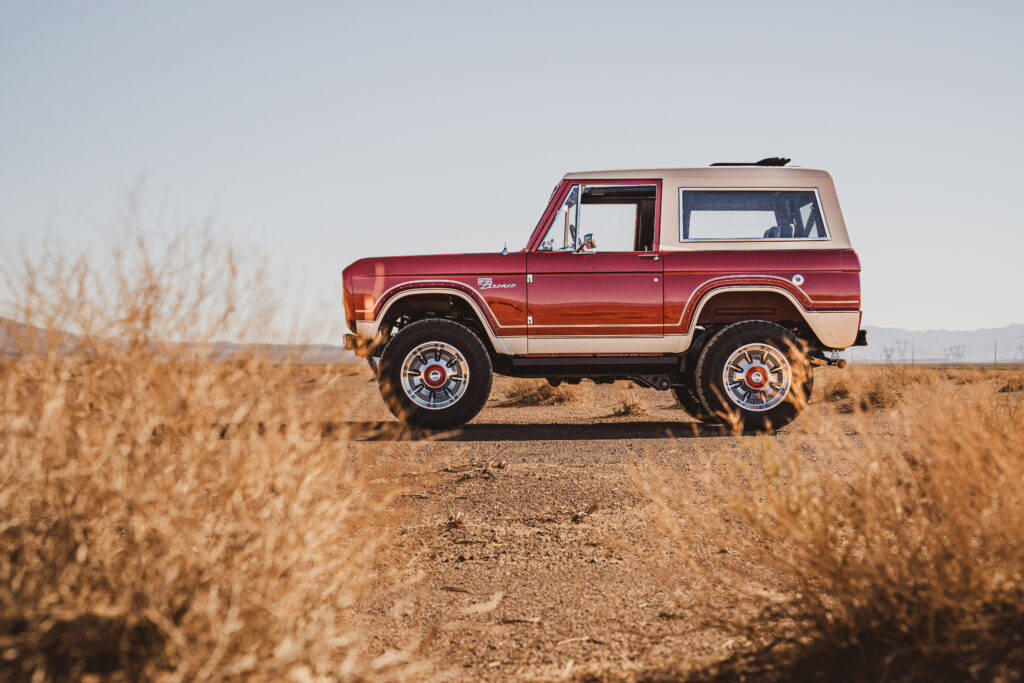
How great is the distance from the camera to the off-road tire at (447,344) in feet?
26.3

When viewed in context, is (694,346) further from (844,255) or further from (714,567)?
(714,567)

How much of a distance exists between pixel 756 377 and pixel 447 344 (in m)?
3.09

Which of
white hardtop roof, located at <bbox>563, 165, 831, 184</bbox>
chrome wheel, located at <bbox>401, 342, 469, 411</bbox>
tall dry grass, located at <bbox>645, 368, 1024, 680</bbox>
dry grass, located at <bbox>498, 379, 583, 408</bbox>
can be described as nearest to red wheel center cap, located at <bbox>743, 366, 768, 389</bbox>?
white hardtop roof, located at <bbox>563, 165, 831, 184</bbox>

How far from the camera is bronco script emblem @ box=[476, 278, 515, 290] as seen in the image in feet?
26.5

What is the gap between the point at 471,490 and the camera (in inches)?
240

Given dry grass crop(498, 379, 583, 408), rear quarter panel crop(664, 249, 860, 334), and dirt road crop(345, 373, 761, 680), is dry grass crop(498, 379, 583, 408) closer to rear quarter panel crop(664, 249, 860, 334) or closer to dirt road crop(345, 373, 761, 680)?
rear quarter panel crop(664, 249, 860, 334)

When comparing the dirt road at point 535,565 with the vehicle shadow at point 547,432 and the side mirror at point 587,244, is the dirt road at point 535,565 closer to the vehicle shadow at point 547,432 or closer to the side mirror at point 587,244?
the vehicle shadow at point 547,432

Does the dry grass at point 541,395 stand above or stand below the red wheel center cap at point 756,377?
below

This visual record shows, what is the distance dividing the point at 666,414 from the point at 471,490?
6.20 m

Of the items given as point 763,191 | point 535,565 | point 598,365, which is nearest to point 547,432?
point 598,365

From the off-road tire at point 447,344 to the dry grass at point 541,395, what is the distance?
19.4ft

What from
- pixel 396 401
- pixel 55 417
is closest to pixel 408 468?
pixel 396 401

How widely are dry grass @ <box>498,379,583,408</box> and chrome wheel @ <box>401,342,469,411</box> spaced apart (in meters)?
5.88

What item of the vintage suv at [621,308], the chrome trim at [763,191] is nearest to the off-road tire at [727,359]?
the vintage suv at [621,308]
